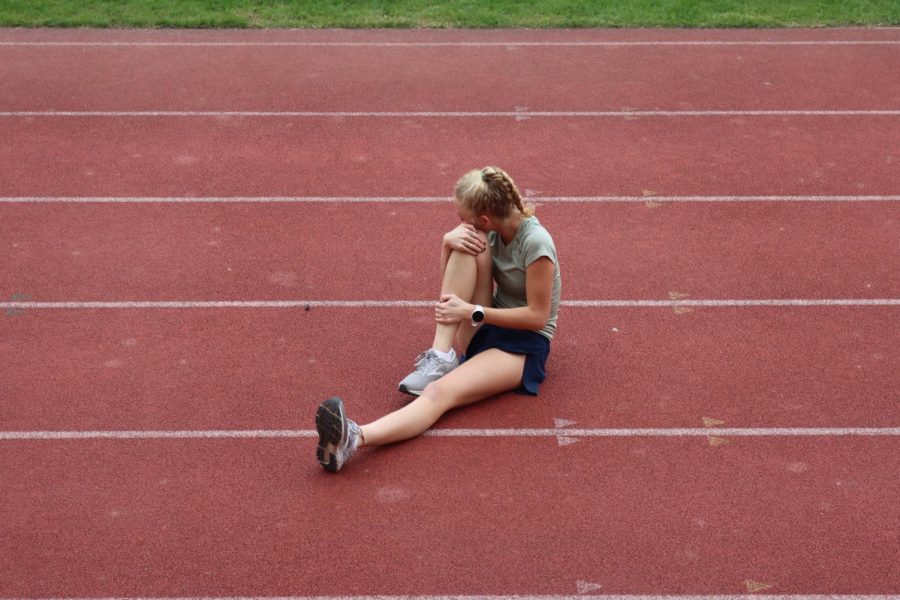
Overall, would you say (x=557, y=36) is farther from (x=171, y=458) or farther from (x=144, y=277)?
(x=171, y=458)

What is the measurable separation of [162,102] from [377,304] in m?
3.68

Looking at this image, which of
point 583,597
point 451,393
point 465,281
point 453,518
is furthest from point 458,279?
point 583,597

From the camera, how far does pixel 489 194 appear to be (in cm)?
485

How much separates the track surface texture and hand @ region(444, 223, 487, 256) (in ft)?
2.41

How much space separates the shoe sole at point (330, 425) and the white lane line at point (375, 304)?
153 centimetres

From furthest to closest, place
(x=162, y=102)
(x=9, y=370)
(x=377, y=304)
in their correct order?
(x=162, y=102)
(x=377, y=304)
(x=9, y=370)

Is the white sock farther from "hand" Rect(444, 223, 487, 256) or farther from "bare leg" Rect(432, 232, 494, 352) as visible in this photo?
"hand" Rect(444, 223, 487, 256)

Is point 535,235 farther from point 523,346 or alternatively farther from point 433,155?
point 433,155

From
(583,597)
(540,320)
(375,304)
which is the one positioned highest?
(540,320)

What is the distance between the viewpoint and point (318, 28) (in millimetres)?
10719

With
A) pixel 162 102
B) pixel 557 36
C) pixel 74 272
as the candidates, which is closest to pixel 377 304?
pixel 74 272

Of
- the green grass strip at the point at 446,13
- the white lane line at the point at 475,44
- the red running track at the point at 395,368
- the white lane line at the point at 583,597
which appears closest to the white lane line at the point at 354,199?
the red running track at the point at 395,368

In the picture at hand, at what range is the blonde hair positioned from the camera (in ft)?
15.9

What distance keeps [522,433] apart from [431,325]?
107cm
